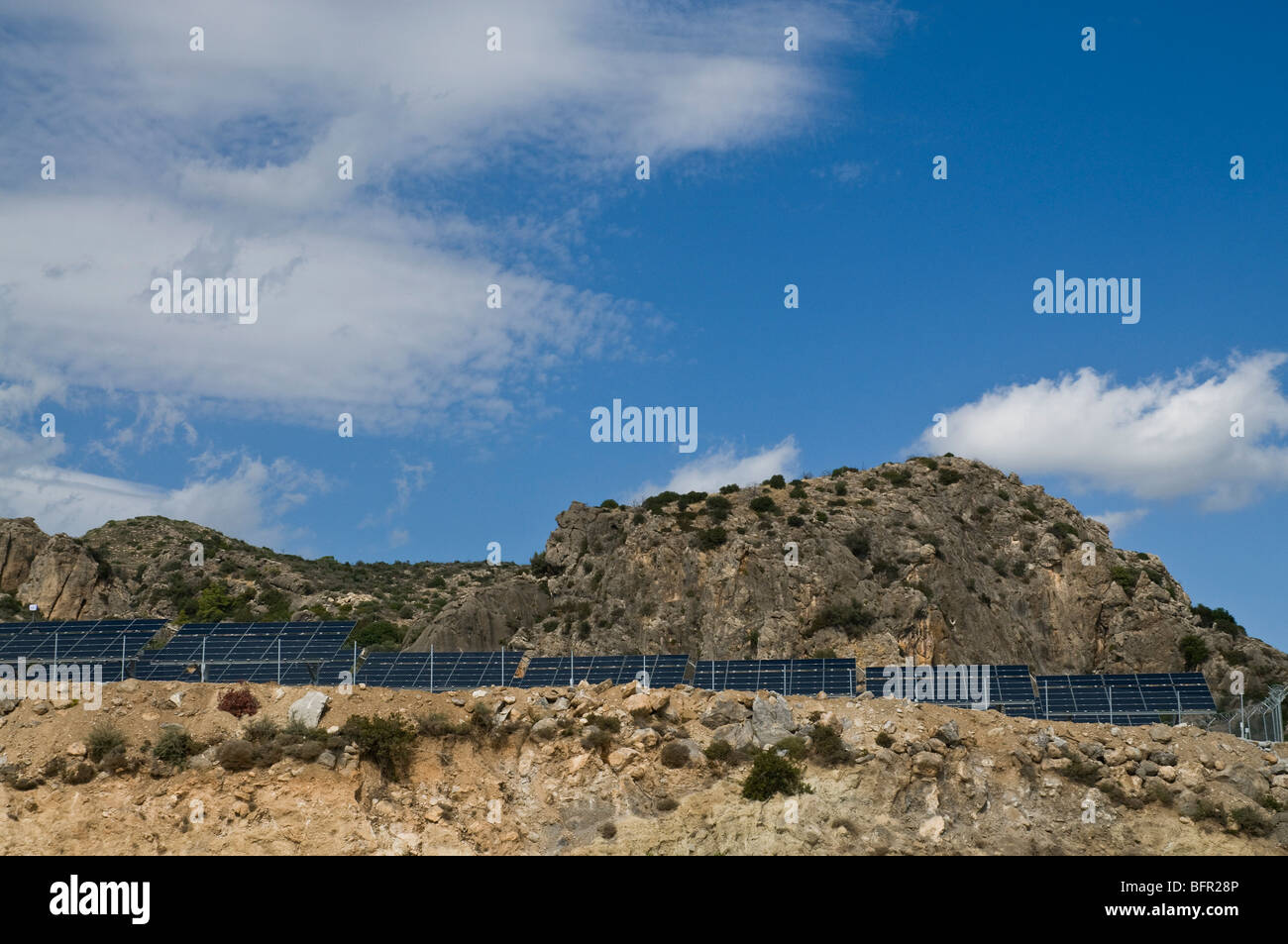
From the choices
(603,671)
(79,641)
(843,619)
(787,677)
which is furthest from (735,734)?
(843,619)

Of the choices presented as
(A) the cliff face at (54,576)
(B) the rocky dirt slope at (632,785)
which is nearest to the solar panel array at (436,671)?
(B) the rocky dirt slope at (632,785)

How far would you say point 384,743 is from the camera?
125 feet

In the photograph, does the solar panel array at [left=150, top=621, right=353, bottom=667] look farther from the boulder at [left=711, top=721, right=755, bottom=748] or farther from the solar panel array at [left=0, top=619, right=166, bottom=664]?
the boulder at [left=711, top=721, right=755, bottom=748]

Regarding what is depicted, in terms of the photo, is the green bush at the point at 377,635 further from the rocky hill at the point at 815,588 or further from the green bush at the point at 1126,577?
the green bush at the point at 1126,577

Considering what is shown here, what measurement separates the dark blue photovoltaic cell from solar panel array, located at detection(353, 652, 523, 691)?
313 inches

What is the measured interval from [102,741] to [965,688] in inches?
1282

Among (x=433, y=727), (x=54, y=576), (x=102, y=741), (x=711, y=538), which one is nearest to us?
(x=102, y=741)

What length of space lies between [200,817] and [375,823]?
5021 mm

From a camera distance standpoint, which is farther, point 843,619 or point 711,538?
point 711,538

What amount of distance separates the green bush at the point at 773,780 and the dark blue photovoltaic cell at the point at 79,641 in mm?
23930

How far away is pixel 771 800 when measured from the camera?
37.2 m

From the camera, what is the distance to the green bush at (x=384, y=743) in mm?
38156

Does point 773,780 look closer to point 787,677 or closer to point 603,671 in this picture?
point 787,677
